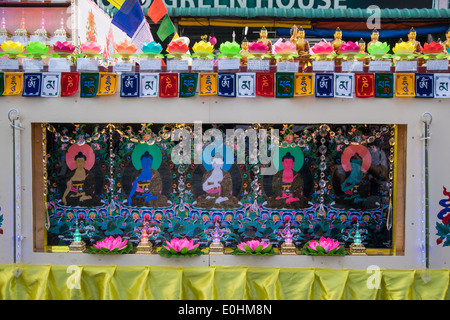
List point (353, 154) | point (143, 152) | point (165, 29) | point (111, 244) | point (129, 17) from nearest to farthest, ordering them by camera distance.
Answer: point (111, 244)
point (353, 154)
point (143, 152)
point (129, 17)
point (165, 29)

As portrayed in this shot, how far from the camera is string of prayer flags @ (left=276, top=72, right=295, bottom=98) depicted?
13.7ft

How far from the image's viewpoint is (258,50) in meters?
4.27

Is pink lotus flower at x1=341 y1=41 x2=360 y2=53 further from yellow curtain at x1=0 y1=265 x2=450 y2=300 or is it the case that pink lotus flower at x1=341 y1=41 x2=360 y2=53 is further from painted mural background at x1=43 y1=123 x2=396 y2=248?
yellow curtain at x1=0 y1=265 x2=450 y2=300

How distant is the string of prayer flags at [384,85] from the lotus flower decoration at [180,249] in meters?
2.43

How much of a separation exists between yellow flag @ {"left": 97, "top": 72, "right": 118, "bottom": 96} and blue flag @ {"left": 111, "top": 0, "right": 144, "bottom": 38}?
62.3 inches

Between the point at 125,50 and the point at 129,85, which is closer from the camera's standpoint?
the point at 129,85

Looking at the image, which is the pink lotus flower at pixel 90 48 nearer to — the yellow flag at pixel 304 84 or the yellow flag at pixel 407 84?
the yellow flag at pixel 304 84

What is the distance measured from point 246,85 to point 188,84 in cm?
59

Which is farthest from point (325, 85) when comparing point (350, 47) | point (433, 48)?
point (433, 48)

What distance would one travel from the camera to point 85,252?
4410 mm

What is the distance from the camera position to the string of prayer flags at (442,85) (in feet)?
13.6

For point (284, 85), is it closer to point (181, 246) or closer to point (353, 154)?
point (353, 154)

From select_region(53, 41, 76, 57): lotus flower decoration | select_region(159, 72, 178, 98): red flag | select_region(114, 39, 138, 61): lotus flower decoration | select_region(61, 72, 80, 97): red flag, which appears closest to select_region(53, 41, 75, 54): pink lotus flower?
select_region(53, 41, 76, 57): lotus flower decoration

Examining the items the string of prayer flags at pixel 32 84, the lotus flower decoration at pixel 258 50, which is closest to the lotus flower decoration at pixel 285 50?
the lotus flower decoration at pixel 258 50
